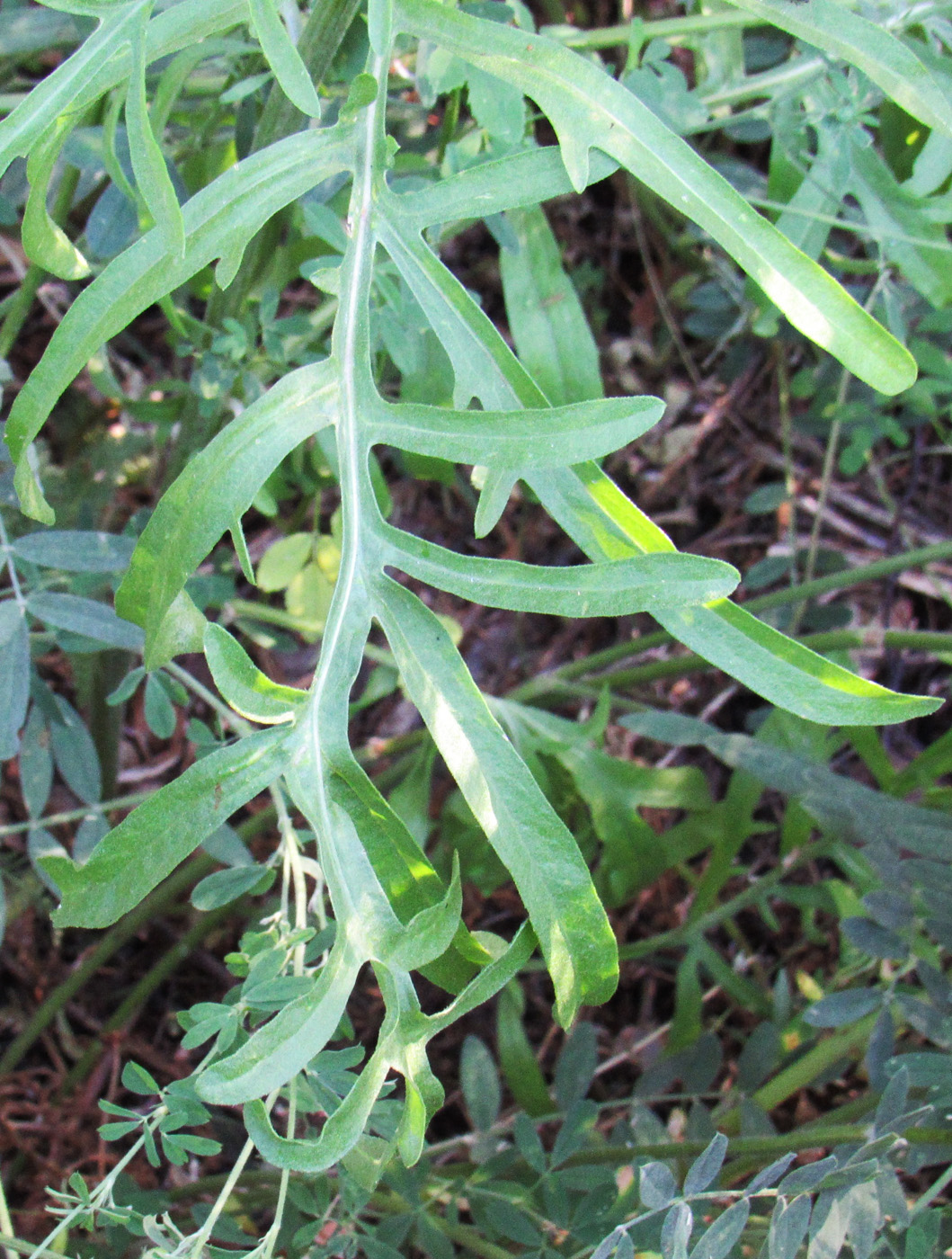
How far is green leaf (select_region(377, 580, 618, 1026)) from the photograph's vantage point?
0.55m

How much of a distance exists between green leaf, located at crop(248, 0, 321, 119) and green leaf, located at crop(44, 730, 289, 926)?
34 centimetres

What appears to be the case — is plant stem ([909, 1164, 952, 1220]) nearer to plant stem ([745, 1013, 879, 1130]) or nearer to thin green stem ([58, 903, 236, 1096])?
plant stem ([745, 1013, 879, 1130])

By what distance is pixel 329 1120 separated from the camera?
518 millimetres

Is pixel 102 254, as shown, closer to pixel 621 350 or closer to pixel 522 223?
pixel 522 223

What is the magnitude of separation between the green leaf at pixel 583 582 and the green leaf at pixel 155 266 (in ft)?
0.39

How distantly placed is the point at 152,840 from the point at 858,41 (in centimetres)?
58

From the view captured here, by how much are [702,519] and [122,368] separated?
87cm

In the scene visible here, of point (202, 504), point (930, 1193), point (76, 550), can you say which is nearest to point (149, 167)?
point (202, 504)

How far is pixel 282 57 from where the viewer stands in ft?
1.86

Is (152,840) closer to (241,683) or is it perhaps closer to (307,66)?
(241,683)

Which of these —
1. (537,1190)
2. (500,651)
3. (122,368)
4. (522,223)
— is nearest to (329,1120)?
(537,1190)

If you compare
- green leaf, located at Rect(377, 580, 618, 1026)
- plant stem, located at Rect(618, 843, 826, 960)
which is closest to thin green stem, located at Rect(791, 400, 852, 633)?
plant stem, located at Rect(618, 843, 826, 960)

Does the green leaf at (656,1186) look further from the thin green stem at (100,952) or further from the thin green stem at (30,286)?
the thin green stem at (30,286)

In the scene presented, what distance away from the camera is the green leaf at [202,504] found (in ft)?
1.91
